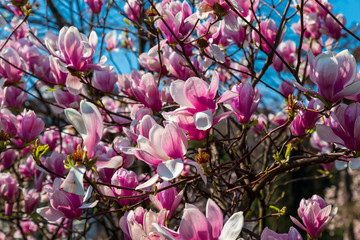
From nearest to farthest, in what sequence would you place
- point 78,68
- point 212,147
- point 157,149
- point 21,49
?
point 157,149
point 78,68
point 21,49
point 212,147

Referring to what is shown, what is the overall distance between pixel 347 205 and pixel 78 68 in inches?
275

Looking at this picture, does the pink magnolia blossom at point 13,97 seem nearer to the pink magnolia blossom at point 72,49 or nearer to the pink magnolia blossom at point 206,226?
the pink magnolia blossom at point 72,49

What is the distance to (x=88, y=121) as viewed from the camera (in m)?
0.79

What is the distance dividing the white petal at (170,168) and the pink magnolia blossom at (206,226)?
0.31ft

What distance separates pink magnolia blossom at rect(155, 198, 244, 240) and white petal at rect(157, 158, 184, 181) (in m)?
0.09

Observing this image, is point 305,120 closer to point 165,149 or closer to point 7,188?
point 165,149

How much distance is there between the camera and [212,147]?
1.70 meters

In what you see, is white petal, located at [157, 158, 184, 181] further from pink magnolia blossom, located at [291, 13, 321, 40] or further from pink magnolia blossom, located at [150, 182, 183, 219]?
pink magnolia blossom, located at [291, 13, 321, 40]

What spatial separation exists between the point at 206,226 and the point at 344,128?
0.44m

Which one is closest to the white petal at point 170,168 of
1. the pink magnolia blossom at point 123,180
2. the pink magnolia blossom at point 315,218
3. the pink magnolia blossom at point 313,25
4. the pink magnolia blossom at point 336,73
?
the pink magnolia blossom at point 123,180

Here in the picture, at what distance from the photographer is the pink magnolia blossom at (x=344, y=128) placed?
85 centimetres

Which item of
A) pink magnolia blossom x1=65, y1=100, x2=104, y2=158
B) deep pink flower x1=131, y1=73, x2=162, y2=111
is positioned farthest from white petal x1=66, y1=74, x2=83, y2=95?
pink magnolia blossom x1=65, y1=100, x2=104, y2=158

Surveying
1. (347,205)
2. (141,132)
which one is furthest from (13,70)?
(347,205)

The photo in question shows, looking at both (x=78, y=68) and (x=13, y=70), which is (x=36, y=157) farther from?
(x=13, y=70)
